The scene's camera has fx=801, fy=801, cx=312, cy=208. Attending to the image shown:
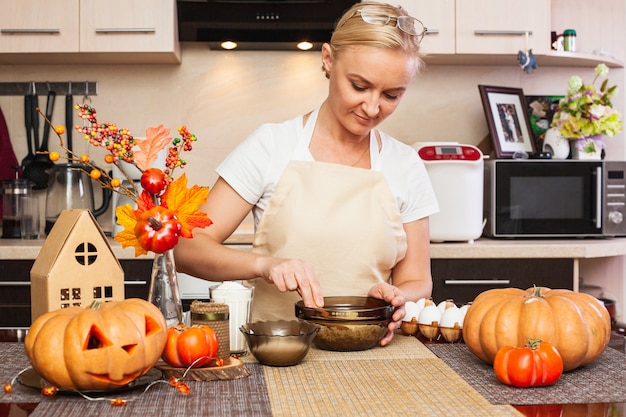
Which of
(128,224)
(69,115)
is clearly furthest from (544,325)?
(69,115)

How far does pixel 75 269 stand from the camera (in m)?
1.28

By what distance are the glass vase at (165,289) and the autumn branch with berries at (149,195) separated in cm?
6

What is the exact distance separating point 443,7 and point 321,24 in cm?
46

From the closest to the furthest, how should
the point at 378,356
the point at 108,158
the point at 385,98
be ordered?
the point at 108,158 < the point at 378,356 < the point at 385,98

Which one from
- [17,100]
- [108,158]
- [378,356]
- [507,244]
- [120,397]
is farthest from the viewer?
Result: [17,100]

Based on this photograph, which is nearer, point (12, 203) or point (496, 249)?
point (496, 249)

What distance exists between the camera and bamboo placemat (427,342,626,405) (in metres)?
1.08

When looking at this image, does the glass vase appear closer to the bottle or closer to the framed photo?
the framed photo

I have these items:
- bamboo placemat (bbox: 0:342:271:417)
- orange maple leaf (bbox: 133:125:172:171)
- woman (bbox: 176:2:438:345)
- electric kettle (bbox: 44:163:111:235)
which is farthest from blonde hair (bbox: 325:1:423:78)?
electric kettle (bbox: 44:163:111:235)

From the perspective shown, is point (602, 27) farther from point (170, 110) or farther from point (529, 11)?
point (170, 110)

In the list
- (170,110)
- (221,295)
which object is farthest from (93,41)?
(221,295)

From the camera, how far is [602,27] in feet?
11.1

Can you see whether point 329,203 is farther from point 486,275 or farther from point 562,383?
point 486,275

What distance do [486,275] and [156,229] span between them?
72.1 inches
